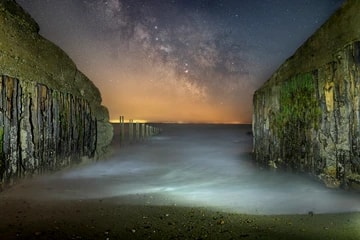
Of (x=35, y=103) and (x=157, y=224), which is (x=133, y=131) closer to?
(x=35, y=103)

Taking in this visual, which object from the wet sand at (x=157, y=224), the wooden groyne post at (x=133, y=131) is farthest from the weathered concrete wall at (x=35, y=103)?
the wooden groyne post at (x=133, y=131)

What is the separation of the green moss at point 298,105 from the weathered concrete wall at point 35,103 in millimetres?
6758

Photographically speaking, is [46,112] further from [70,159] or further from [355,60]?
[355,60]

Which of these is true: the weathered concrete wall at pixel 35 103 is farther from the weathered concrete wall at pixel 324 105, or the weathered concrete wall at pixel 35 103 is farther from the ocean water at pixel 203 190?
the weathered concrete wall at pixel 324 105

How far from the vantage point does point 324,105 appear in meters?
7.98

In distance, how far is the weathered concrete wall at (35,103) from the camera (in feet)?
24.7

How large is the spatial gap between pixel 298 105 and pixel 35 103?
7.04 metres

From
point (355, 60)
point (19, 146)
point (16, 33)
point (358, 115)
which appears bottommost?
point (19, 146)

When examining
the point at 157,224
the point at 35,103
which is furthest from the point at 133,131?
the point at 157,224

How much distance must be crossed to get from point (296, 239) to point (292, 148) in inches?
213

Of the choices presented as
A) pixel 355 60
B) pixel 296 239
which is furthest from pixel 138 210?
pixel 355 60

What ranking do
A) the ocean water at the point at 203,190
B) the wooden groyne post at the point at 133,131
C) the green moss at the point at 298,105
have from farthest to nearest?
the wooden groyne post at the point at 133,131 → the green moss at the point at 298,105 → the ocean water at the point at 203,190

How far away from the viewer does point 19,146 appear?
782 cm

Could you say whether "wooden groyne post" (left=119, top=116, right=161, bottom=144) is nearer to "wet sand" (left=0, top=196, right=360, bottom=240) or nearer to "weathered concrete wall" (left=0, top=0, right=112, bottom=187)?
"weathered concrete wall" (left=0, top=0, right=112, bottom=187)
